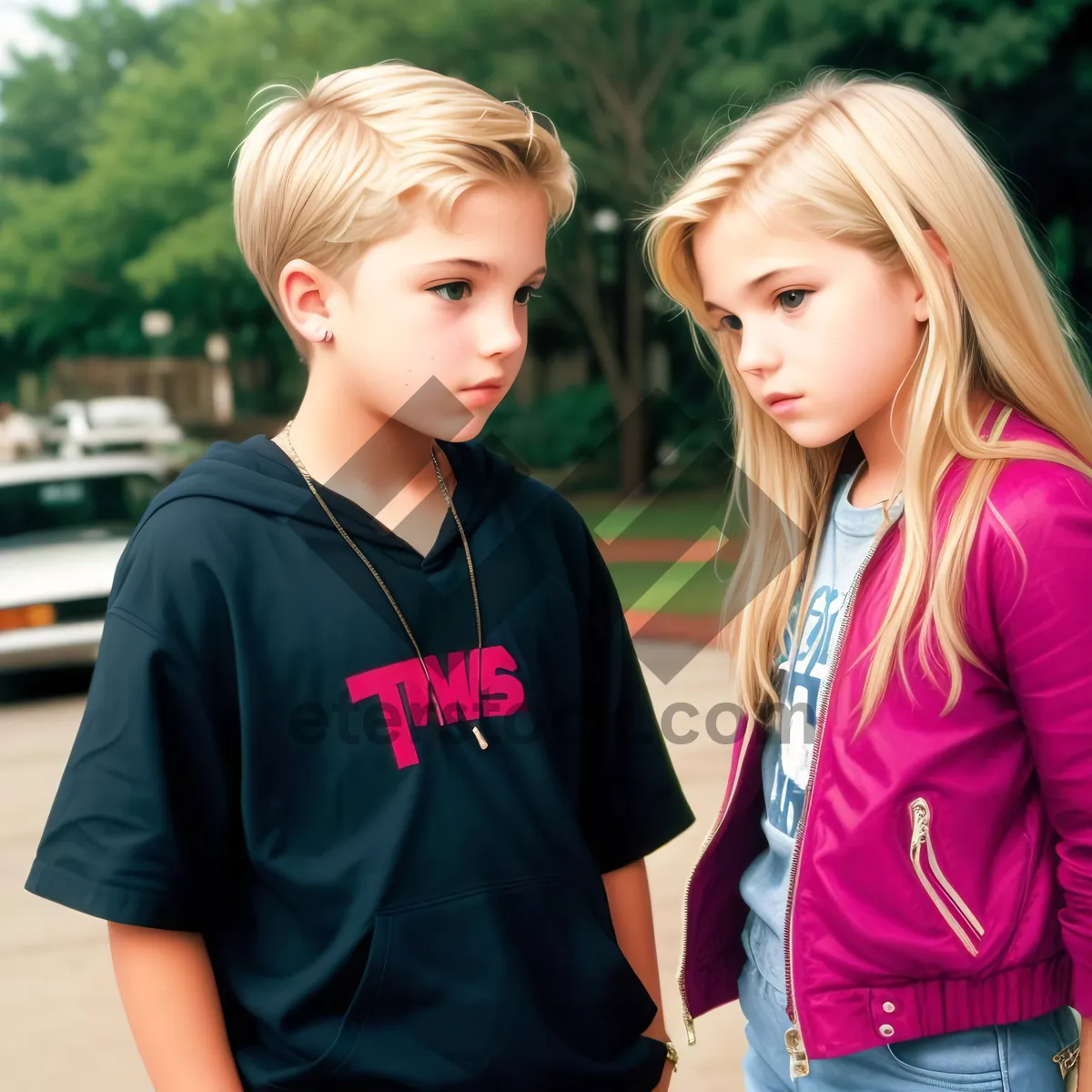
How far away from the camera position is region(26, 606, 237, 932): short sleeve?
1.36 m

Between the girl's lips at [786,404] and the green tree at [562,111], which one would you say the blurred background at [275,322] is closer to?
the green tree at [562,111]

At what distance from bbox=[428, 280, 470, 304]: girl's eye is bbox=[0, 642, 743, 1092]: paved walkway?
7.98ft

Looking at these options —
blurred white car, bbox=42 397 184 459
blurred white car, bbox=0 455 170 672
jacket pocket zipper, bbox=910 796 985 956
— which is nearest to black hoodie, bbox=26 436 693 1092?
jacket pocket zipper, bbox=910 796 985 956

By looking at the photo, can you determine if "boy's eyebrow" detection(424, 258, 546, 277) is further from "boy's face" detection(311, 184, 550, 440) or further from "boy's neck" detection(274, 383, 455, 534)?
"boy's neck" detection(274, 383, 455, 534)

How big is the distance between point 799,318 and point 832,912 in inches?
29.5

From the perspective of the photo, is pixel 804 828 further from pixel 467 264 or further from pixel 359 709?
pixel 467 264

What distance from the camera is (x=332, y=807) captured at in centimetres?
144

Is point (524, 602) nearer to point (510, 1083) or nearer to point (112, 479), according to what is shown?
point (510, 1083)

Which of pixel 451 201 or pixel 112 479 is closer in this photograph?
Result: pixel 451 201

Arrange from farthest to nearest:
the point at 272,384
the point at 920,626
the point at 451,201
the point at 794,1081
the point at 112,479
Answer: the point at 272,384 → the point at 112,479 → the point at 794,1081 → the point at 920,626 → the point at 451,201

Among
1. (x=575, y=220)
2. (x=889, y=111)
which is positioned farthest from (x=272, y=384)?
(x=889, y=111)

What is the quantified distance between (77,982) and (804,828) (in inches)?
121

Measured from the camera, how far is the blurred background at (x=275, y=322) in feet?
13.3

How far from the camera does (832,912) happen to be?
1.59 m
